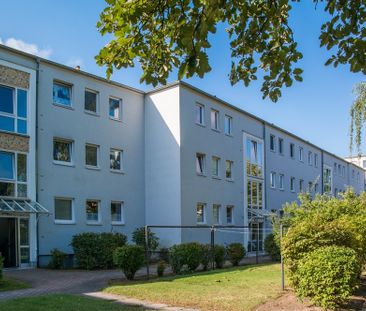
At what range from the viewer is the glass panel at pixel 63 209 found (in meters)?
22.2

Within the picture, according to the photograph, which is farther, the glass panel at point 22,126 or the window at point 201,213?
the window at point 201,213

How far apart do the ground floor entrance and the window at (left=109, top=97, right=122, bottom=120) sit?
8.15 metres

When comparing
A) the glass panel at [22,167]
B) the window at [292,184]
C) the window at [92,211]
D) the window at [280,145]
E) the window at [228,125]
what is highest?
the window at [228,125]

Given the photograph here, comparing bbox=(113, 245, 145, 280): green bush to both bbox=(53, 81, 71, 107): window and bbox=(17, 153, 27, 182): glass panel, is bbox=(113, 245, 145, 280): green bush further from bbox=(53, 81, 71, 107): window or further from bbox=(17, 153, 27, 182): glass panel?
bbox=(53, 81, 71, 107): window

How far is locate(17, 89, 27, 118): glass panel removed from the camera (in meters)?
20.8

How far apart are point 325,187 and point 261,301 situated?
41.7 metres

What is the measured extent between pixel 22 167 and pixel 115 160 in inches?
240

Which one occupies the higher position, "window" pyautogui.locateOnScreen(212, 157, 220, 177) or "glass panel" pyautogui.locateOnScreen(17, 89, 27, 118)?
"glass panel" pyautogui.locateOnScreen(17, 89, 27, 118)

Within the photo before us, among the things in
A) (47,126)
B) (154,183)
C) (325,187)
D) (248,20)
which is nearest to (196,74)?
(248,20)

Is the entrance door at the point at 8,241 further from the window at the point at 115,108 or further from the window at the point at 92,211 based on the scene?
the window at the point at 115,108

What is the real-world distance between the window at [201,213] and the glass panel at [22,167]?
10.5 m

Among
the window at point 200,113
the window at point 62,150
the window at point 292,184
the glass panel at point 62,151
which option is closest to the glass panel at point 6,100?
the window at point 62,150

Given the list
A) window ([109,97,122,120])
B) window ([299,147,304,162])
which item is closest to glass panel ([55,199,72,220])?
window ([109,97,122,120])

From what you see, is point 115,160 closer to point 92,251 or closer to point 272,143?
point 92,251
